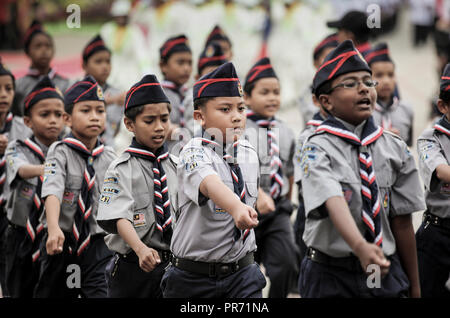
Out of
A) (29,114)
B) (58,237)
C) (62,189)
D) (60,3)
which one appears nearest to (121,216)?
(58,237)

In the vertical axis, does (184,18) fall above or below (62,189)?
above

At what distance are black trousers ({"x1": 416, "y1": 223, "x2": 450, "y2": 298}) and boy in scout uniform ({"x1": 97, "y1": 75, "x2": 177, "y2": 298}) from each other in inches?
70.6

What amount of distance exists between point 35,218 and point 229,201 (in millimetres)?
2708

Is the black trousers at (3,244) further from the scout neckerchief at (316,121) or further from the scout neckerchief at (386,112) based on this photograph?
the scout neckerchief at (386,112)

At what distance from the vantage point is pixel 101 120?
18.0 feet

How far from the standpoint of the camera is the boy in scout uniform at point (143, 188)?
15.2ft

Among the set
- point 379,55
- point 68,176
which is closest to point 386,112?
point 379,55

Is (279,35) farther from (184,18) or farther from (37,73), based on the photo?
(37,73)

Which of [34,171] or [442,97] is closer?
[442,97]

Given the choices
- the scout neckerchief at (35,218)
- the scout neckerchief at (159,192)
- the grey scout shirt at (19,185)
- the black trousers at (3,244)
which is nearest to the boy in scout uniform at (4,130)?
the black trousers at (3,244)

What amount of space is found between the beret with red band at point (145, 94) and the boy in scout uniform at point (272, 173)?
4.85 feet

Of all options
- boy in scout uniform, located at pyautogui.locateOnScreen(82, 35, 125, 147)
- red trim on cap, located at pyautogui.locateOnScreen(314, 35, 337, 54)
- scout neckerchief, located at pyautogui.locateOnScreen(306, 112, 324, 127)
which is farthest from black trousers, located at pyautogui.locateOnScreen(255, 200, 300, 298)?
red trim on cap, located at pyautogui.locateOnScreen(314, 35, 337, 54)

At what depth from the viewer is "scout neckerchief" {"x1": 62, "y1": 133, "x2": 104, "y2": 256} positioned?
5.28m
